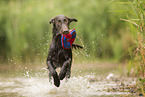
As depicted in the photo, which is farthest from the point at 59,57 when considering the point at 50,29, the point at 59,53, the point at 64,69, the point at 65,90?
the point at 50,29

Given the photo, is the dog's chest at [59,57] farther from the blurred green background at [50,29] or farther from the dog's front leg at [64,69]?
the blurred green background at [50,29]

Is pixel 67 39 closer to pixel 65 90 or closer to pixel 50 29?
pixel 65 90

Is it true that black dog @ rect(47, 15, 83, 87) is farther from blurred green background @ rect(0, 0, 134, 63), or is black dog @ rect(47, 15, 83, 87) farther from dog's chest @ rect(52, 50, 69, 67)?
blurred green background @ rect(0, 0, 134, 63)

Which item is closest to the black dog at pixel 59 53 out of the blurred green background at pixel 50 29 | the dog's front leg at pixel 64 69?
the dog's front leg at pixel 64 69

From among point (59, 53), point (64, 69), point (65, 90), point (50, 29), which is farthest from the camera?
point (50, 29)

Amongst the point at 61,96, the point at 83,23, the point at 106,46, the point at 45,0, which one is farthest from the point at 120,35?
the point at 61,96

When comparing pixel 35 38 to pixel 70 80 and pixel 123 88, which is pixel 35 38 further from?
pixel 123 88

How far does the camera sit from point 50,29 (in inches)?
408

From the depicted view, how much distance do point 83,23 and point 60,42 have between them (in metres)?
5.52

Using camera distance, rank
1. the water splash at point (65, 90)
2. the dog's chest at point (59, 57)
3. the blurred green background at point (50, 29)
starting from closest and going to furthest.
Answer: the water splash at point (65, 90) → the dog's chest at point (59, 57) → the blurred green background at point (50, 29)

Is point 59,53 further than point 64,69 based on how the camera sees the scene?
Yes

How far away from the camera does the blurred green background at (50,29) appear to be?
9.70 m

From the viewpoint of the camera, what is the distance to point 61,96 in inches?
181

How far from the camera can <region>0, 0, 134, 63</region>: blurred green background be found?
9.70 metres
